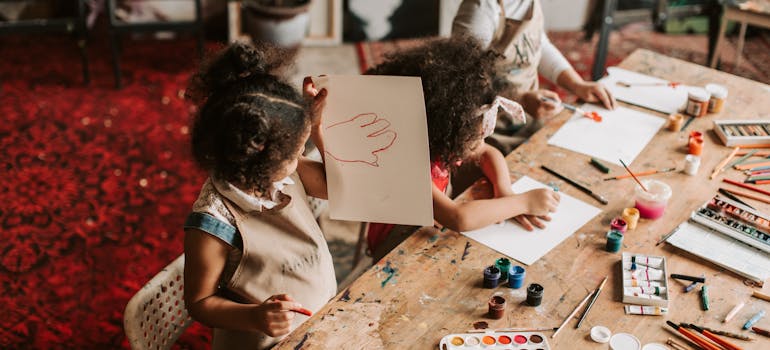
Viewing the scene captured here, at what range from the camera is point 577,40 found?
4.77m

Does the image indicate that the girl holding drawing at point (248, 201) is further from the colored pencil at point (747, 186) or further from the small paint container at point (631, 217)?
the colored pencil at point (747, 186)

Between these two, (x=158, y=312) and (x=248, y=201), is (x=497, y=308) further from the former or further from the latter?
(x=158, y=312)

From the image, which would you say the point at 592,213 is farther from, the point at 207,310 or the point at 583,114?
the point at 207,310

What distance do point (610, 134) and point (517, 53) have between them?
443mm

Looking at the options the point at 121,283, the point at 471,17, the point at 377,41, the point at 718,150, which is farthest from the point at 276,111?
the point at 377,41

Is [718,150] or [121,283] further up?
[718,150]

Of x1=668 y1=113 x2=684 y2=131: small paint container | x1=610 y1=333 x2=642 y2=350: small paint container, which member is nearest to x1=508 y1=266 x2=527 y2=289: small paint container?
x1=610 y1=333 x2=642 y2=350: small paint container

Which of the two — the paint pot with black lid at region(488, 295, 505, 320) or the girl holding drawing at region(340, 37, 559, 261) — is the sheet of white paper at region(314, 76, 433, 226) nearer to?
the girl holding drawing at region(340, 37, 559, 261)

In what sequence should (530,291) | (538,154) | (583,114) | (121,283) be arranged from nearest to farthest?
1. (530,291)
2. (538,154)
3. (583,114)
4. (121,283)

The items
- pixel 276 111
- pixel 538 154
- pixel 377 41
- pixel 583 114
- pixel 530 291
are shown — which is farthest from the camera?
pixel 377 41

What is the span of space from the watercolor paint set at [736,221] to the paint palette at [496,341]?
61 cm

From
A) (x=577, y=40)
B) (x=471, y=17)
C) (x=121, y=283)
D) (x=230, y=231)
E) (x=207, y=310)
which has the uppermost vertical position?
(x=471, y=17)

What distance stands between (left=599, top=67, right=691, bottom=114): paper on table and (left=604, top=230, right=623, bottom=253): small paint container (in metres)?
0.80

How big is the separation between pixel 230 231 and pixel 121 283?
1.49 m
